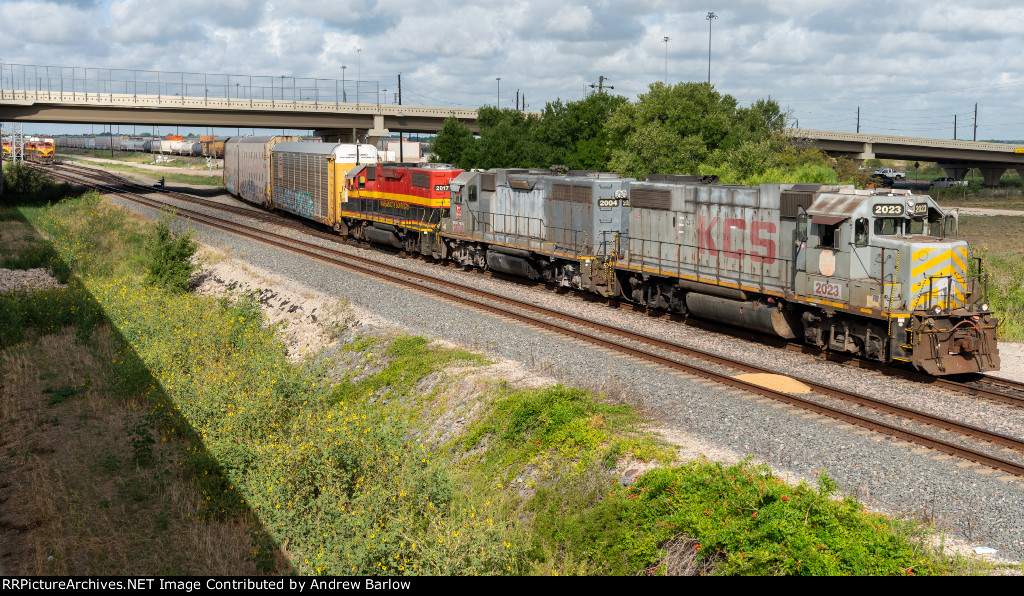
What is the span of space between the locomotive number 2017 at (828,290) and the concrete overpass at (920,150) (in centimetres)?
8360

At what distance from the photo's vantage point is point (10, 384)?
19.5m

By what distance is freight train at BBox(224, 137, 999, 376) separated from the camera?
53.5 ft

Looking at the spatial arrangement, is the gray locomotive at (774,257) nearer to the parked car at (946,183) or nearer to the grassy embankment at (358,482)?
the grassy embankment at (358,482)

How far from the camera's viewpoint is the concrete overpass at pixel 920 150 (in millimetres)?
99062

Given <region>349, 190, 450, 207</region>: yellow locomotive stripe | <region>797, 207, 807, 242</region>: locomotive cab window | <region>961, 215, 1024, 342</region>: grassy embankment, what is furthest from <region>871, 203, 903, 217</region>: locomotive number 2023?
<region>349, 190, 450, 207</region>: yellow locomotive stripe

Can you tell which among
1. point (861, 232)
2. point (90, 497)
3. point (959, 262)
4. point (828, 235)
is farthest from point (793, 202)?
point (90, 497)

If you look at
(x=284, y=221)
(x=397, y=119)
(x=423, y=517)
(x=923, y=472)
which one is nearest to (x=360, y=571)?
(x=423, y=517)

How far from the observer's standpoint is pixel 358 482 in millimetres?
11906

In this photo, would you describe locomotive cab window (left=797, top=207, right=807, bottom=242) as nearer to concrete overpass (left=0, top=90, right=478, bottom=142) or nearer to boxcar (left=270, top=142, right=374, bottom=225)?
boxcar (left=270, top=142, right=374, bottom=225)

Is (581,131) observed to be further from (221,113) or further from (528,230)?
(528,230)

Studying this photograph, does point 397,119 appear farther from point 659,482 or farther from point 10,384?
point 659,482

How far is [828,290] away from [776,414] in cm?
515
